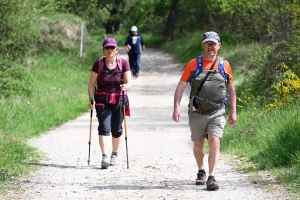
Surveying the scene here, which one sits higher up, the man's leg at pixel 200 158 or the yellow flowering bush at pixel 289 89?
the yellow flowering bush at pixel 289 89

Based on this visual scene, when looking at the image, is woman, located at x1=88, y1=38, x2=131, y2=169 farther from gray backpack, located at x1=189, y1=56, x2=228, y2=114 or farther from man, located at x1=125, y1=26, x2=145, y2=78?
man, located at x1=125, y1=26, x2=145, y2=78

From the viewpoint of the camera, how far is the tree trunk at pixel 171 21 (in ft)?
138

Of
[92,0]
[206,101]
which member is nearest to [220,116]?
[206,101]

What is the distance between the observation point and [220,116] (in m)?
8.34

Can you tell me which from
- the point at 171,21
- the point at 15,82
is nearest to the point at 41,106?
the point at 15,82

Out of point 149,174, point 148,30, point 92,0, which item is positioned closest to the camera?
point 149,174

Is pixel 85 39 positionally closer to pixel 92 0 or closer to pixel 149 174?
pixel 92 0

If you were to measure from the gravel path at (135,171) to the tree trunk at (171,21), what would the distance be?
1005 inches

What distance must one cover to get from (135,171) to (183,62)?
23697 millimetres

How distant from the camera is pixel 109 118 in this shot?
10.0 metres

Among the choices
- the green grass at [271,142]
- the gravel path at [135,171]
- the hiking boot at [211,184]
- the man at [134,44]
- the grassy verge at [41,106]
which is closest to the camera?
the gravel path at [135,171]

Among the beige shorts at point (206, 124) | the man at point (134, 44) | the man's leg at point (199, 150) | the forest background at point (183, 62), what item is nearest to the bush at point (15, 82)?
the forest background at point (183, 62)

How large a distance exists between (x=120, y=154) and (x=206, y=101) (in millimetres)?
3601

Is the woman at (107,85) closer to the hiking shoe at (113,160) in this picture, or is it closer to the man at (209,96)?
the hiking shoe at (113,160)
